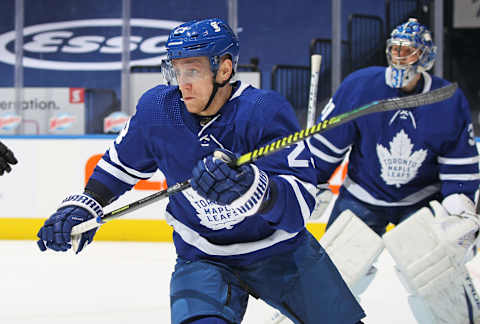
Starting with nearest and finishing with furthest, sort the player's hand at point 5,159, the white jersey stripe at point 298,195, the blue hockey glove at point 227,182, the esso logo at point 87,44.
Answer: the blue hockey glove at point 227,182, the white jersey stripe at point 298,195, the player's hand at point 5,159, the esso logo at point 87,44

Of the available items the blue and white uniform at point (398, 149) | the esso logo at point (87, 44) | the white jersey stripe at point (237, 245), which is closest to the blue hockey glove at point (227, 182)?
the white jersey stripe at point (237, 245)

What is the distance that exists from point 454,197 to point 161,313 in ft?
4.15

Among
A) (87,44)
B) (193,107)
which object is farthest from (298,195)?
(87,44)

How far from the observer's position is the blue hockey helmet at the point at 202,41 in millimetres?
1331

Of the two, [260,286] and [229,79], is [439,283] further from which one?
[229,79]

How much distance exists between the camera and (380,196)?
7.88 ft

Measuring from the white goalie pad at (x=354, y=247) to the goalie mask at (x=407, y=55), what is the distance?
536 millimetres

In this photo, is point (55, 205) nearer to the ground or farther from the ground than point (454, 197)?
nearer to the ground

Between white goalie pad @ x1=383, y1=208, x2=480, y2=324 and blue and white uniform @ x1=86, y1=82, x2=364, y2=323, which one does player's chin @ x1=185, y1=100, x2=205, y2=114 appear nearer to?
blue and white uniform @ x1=86, y1=82, x2=364, y2=323

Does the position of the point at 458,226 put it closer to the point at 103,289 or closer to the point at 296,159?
the point at 296,159

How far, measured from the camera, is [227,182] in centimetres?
113

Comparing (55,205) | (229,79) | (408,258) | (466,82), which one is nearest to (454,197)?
(408,258)

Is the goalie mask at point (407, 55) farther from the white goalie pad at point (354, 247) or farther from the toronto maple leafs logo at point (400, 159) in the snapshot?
the white goalie pad at point (354, 247)

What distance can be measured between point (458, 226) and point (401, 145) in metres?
Result: 0.36
